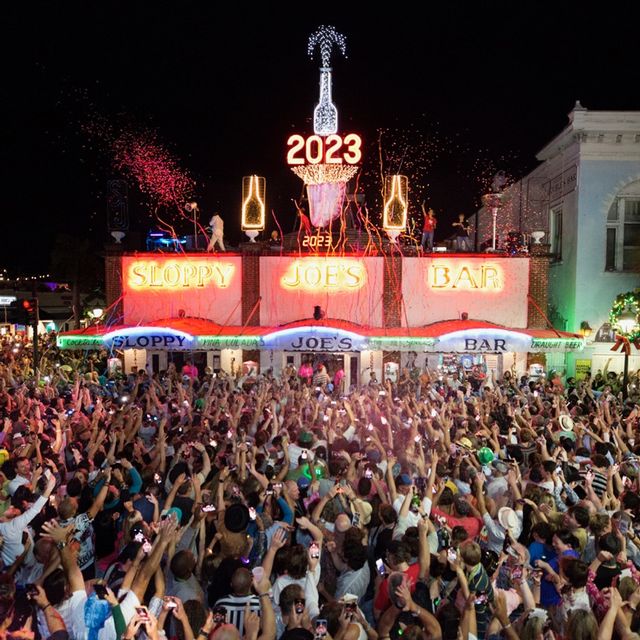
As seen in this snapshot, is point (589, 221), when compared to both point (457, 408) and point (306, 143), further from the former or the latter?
point (457, 408)

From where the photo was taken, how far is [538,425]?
11.8 meters

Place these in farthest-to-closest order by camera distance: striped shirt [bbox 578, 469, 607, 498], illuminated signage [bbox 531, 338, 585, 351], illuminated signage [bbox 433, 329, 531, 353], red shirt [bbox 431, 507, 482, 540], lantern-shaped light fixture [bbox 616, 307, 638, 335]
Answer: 1. illuminated signage [bbox 531, 338, 585, 351]
2. illuminated signage [bbox 433, 329, 531, 353]
3. lantern-shaped light fixture [bbox 616, 307, 638, 335]
4. striped shirt [bbox 578, 469, 607, 498]
5. red shirt [bbox 431, 507, 482, 540]

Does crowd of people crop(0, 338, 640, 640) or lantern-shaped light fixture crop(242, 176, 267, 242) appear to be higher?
lantern-shaped light fixture crop(242, 176, 267, 242)

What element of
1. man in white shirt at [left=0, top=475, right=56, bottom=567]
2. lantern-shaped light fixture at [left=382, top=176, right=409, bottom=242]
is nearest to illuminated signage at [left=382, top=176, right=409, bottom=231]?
lantern-shaped light fixture at [left=382, top=176, right=409, bottom=242]

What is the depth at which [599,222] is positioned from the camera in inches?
888

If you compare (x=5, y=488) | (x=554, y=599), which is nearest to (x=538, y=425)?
(x=554, y=599)

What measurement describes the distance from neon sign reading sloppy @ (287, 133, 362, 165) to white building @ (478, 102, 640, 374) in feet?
25.6

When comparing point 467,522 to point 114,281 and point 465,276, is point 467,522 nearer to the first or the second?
point 465,276

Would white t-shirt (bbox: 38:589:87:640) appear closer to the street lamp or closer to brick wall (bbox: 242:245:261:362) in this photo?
the street lamp

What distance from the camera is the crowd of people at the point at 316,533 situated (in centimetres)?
440

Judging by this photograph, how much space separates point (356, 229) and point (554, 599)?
62.8 ft

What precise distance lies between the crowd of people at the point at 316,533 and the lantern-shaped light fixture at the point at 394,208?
12.4m

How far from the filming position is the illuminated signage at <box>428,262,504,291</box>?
22.2m

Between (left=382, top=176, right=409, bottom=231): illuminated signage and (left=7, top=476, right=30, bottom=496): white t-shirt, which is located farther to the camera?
(left=382, top=176, right=409, bottom=231): illuminated signage
